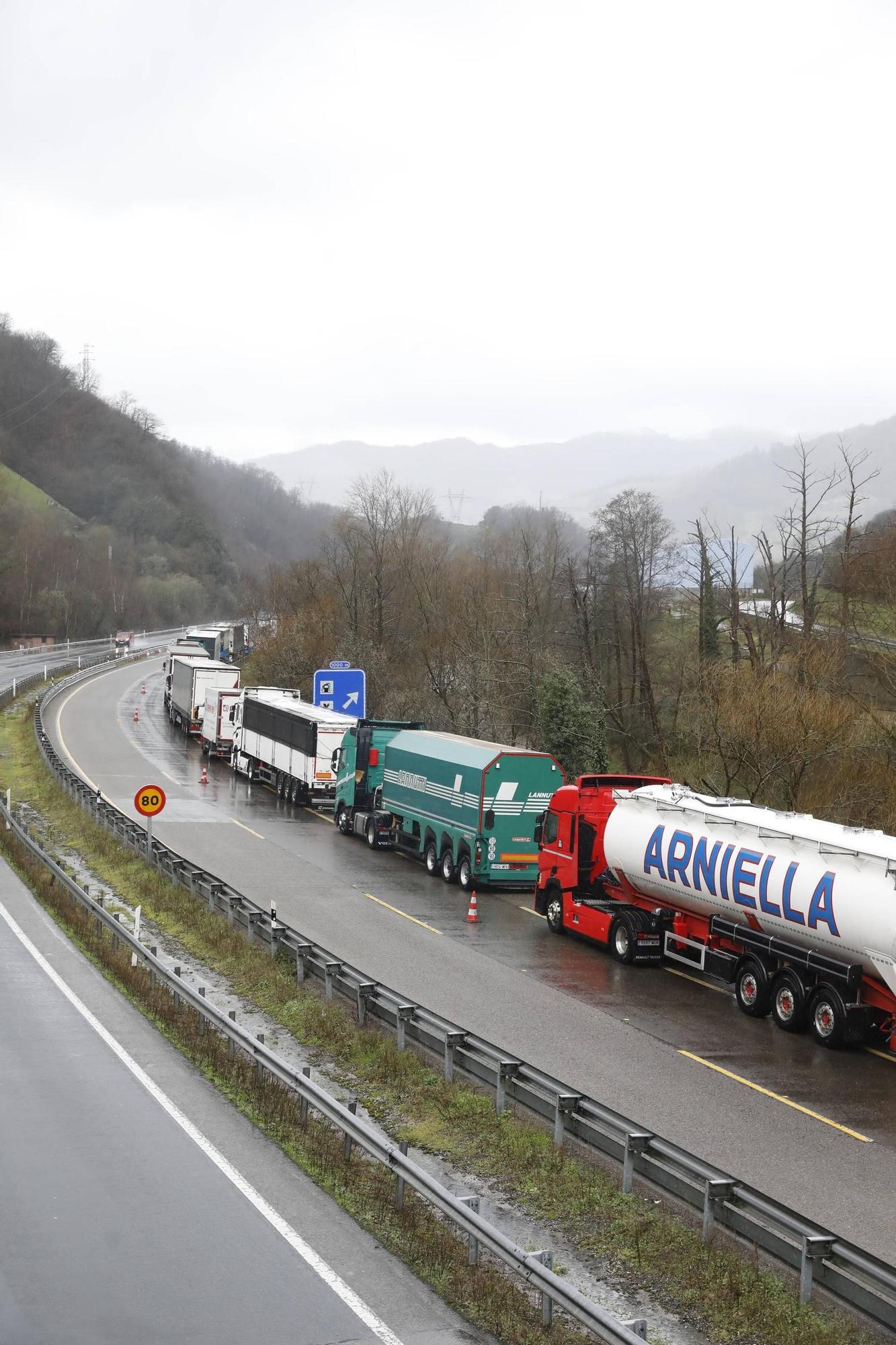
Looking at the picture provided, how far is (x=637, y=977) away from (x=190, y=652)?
6240cm

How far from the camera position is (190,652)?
8038cm

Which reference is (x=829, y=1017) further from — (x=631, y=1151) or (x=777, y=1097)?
(x=631, y=1151)

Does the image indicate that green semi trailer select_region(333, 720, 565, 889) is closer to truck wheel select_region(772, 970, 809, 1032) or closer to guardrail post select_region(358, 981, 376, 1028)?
truck wheel select_region(772, 970, 809, 1032)

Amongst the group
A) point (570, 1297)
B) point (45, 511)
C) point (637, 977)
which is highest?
point (45, 511)

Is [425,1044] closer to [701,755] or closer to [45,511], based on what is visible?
[701,755]

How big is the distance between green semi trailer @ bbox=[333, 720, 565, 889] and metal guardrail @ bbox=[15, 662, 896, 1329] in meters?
9.16

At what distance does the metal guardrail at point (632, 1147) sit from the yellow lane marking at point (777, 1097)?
312cm

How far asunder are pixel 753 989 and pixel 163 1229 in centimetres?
1117

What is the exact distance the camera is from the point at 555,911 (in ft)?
82.0

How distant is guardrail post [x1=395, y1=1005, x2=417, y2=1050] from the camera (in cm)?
1546

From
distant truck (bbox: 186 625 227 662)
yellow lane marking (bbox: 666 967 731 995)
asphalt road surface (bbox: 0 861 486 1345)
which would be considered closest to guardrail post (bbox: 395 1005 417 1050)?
asphalt road surface (bbox: 0 861 486 1345)

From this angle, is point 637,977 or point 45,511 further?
point 45,511

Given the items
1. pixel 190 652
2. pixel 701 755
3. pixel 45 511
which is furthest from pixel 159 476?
pixel 701 755

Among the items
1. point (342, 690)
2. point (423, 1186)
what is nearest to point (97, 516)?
point (342, 690)
